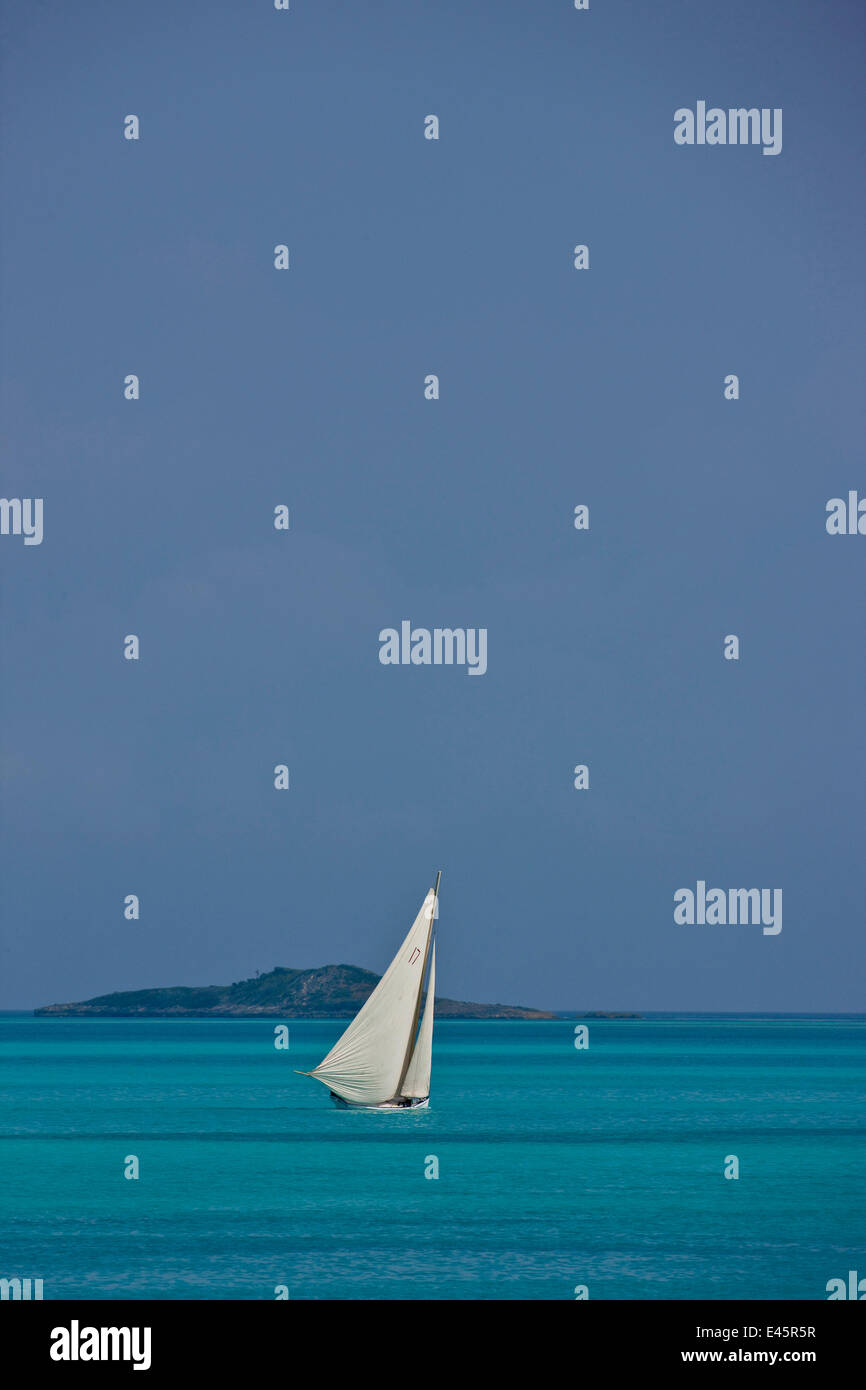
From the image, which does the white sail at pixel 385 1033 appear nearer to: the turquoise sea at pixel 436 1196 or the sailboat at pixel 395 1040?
the sailboat at pixel 395 1040

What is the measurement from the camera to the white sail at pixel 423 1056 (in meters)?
65.7

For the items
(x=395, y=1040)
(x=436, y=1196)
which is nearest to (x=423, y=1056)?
(x=395, y=1040)

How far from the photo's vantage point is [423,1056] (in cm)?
6781

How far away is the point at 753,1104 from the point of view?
10119cm

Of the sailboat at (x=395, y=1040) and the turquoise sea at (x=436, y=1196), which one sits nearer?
the turquoise sea at (x=436, y=1196)

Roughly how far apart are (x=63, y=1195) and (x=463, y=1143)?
72.7 ft

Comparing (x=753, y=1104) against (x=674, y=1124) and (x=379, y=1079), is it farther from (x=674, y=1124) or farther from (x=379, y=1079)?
(x=379, y=1079)

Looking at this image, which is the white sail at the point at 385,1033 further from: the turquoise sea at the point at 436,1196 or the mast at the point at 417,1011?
the turquoise sea at the point at 436,1196

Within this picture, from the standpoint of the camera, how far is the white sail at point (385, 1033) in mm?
63844

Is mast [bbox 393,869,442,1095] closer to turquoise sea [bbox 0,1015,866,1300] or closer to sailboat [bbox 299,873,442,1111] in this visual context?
sailboat [bbox 299,873,442,1111]

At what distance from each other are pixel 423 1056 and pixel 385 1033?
2.47 m

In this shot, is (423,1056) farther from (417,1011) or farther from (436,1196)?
(436,1196)

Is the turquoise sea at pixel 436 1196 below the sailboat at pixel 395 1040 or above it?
below

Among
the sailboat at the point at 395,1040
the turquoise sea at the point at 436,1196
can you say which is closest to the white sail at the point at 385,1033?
the sailboat at the point at 395,1040
